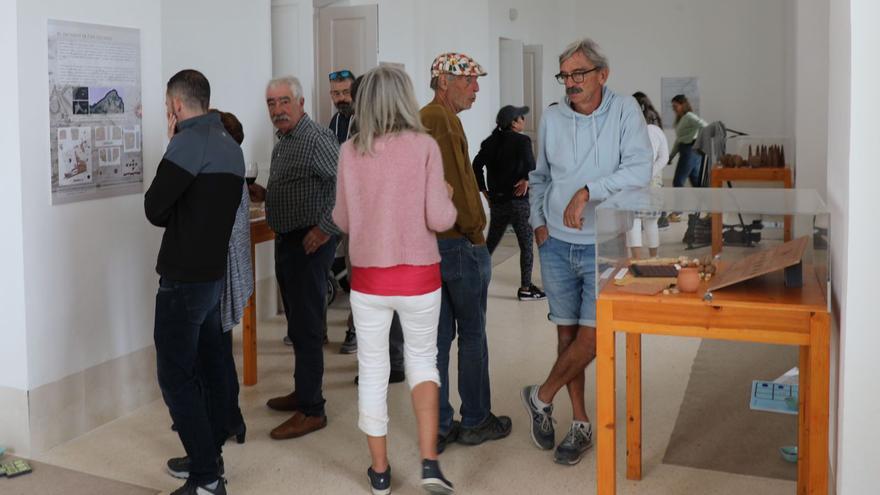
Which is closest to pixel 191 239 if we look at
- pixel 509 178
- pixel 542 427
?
pixel 542 427

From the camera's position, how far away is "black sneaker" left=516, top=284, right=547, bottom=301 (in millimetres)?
7969

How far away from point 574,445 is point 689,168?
9.16m

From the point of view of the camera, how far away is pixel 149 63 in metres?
4.87

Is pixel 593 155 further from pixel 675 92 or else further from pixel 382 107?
pixel 675 92

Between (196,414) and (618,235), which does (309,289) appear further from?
(618,235)

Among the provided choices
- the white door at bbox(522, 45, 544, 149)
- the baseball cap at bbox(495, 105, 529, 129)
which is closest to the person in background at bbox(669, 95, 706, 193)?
the white door at bbox(522, 45, 544, 149)

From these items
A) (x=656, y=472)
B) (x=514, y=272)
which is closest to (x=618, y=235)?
(x=656, y=472)

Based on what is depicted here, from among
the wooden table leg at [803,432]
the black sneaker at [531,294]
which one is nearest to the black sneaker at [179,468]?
the wooden table leg at [803,432]

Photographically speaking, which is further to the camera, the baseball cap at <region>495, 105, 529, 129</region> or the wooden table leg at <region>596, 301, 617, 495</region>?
the baseball cap at <region>495, 105, 529, 129</region>

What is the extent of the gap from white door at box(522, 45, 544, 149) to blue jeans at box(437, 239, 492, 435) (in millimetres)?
12084

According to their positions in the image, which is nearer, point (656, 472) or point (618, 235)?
point (618, 235)

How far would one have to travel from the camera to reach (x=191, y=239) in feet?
11.8

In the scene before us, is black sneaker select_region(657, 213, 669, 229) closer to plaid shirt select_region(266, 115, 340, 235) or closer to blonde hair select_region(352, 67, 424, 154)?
blonde hair select_region(352, 67, 424, 154)

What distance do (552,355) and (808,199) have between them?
115 inches
